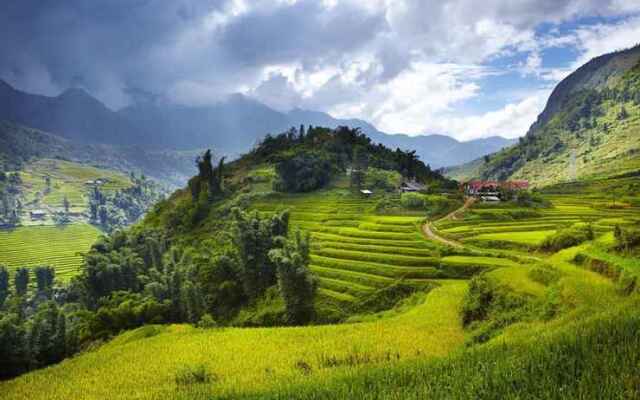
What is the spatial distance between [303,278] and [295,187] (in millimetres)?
60879

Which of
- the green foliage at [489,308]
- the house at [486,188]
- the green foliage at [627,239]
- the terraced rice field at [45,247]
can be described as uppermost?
the house at [486,188]

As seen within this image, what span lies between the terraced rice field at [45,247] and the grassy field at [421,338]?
11322 centimetres

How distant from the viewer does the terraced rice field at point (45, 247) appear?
14112 centimetres

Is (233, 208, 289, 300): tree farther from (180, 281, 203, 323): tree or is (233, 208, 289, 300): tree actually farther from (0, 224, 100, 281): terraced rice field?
(0, 224, 100, 281): terraced rice field

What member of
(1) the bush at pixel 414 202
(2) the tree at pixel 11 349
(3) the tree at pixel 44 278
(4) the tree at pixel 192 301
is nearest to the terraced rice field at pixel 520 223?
(1) the bush at pixel 414 202

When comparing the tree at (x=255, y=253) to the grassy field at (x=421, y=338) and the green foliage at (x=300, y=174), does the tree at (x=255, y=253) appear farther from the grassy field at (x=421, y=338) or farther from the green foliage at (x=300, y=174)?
the green foliage at (x=300, y=174)

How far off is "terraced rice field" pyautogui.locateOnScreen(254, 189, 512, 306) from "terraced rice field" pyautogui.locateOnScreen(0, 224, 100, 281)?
102 meters

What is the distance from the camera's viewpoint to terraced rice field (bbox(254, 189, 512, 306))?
39.9 m

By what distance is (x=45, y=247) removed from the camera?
166 m

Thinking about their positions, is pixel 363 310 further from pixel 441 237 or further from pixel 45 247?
pixel 45 247

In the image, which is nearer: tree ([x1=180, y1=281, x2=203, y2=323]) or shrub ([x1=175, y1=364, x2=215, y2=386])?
shrub ([x1=175, y1=364, x2=215, y2=386])

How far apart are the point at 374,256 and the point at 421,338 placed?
824 inches

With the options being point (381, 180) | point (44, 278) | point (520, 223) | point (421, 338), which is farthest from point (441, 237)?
point (44, 278)

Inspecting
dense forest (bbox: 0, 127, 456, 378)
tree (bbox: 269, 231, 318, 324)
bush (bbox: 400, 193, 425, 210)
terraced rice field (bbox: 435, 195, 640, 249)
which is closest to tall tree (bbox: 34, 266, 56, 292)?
dense forest (bbox: 0, 127, 456, 378)
